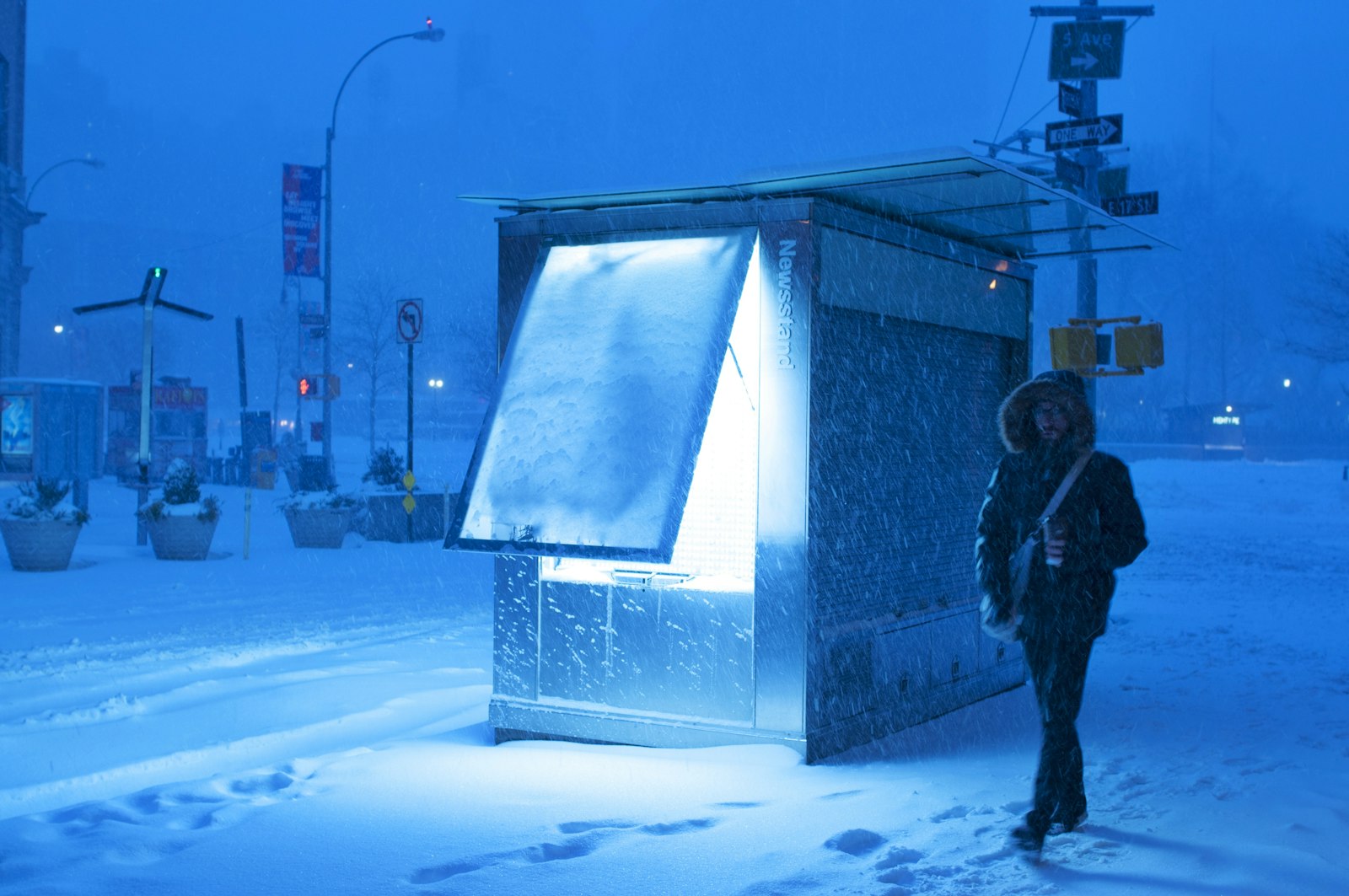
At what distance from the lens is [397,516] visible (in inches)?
805

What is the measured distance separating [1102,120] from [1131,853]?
30.0ft

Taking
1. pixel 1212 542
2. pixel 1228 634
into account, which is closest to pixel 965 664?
pixel 1228 634

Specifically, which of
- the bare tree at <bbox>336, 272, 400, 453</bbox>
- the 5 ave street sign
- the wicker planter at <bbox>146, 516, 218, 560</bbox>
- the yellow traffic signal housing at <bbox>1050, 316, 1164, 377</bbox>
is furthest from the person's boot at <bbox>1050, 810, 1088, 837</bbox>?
the bare tree at <bbox>336, 272, 400, 453</bbox>

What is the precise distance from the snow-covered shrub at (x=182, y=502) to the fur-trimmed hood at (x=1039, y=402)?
13.5 m

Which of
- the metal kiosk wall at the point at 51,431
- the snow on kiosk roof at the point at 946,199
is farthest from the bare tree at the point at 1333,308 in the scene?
the snow on kiosk roof at the point at 946,199

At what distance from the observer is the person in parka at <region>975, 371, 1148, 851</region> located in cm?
471

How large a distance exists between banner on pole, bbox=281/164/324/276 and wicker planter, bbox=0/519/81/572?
14943 millimetres

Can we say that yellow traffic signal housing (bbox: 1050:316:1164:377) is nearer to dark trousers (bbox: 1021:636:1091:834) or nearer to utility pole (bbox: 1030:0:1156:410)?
utility pole (bbox: 1030:0:1156:410)

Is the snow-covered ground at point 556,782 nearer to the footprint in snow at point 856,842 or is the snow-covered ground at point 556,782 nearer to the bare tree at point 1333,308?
the footprint in snow at point 856,842

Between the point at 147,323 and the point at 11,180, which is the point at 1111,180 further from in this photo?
the point at 11,180

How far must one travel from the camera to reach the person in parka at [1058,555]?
471 centimetres

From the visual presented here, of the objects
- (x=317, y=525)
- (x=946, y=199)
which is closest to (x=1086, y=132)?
(x=946, y=199)

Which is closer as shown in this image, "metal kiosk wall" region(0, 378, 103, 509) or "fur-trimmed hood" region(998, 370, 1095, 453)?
"fur-trimmed hood" region(998, 370, 1095, 453)

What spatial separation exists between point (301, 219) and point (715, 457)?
25.2m
